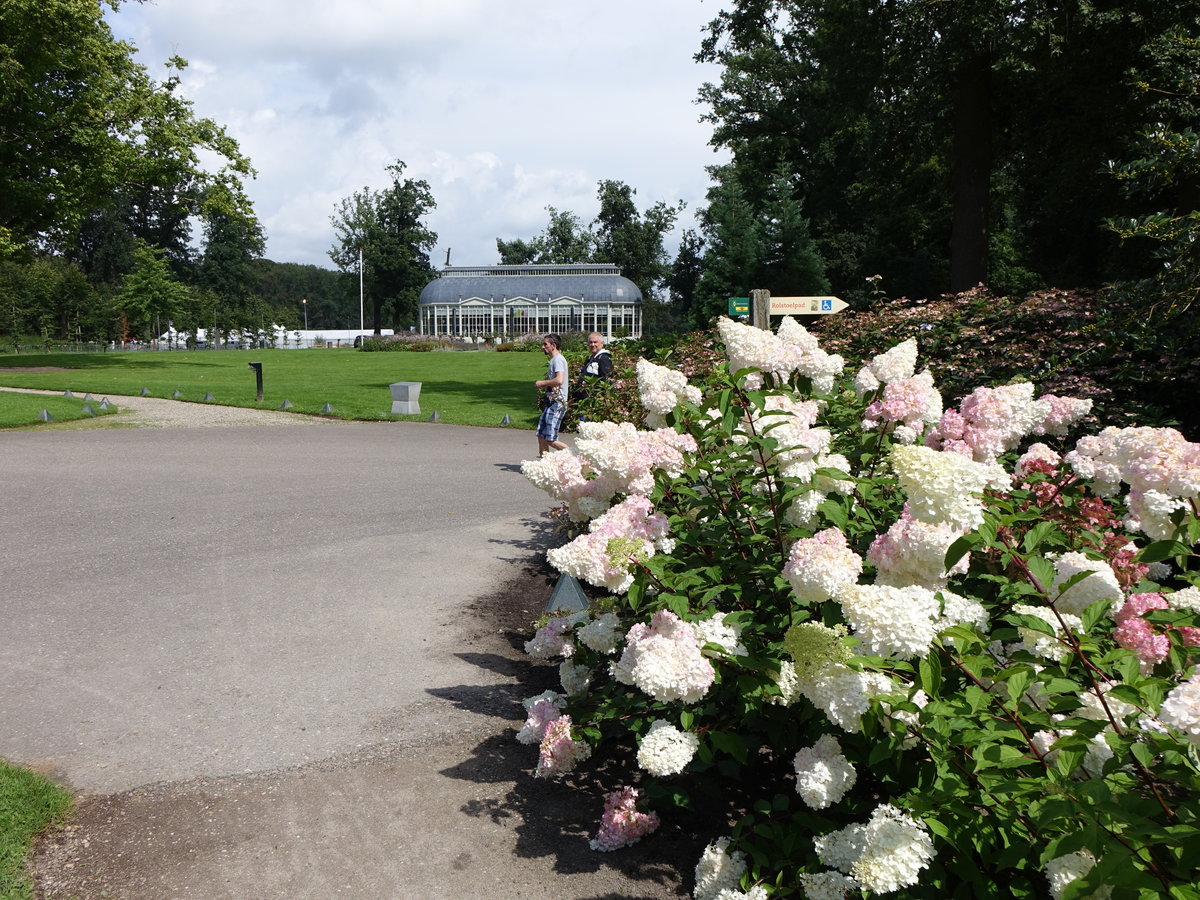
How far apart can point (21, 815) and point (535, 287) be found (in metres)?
72.5

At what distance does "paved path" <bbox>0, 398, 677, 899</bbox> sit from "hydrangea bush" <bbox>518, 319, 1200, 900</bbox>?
0.44 metres

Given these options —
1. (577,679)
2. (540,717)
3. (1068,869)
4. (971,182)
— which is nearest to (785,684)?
(1068,869)

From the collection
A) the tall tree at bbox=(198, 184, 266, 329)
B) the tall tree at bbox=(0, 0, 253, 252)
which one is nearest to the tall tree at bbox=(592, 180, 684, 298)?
the tall tree at bbox=(198, 184, 266, 329)

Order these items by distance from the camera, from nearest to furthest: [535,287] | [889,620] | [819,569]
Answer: [889,620], [819,569], [535,287]

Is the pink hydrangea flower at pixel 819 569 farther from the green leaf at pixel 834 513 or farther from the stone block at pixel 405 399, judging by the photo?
the stone block at pixel 405 399

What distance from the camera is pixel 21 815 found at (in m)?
3.23

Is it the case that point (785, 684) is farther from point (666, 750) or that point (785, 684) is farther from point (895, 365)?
point (895, 365)

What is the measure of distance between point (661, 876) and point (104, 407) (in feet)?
58.5

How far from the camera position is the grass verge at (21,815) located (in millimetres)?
2896

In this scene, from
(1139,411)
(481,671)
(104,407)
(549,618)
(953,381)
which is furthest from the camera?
(104,407)

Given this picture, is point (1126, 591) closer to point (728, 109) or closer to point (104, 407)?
point (104, 407)

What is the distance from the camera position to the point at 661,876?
119 inches

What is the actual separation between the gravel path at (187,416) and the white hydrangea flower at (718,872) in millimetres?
14996

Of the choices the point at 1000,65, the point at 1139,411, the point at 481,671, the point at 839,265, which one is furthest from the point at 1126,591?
the point at 839,265
